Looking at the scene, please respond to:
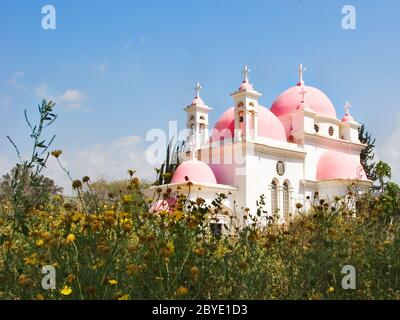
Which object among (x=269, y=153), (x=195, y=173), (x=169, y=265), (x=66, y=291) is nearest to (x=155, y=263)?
(x=169, y=265)

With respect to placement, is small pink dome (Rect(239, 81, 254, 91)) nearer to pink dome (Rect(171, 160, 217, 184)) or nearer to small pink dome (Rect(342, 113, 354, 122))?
pink dome (Rect(171, 160, 217, 184))

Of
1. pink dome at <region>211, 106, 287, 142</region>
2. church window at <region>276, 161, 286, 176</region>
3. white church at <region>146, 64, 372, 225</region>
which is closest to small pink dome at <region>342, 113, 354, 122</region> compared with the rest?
white church at <region>146, 64, 372, 225</region>

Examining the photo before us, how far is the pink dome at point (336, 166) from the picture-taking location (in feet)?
85.5

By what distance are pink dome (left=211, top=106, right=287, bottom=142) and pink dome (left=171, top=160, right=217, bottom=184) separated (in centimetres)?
267

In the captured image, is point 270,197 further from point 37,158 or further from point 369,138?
point 37,158

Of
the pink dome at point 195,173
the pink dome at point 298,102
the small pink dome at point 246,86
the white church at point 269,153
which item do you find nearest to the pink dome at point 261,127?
the white church at point 269,153

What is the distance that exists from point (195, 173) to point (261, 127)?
4.58 metres

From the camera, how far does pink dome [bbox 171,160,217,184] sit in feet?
74.5

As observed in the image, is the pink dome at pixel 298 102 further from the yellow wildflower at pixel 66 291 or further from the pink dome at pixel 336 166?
the yellow wildflower at pixel 66 291
